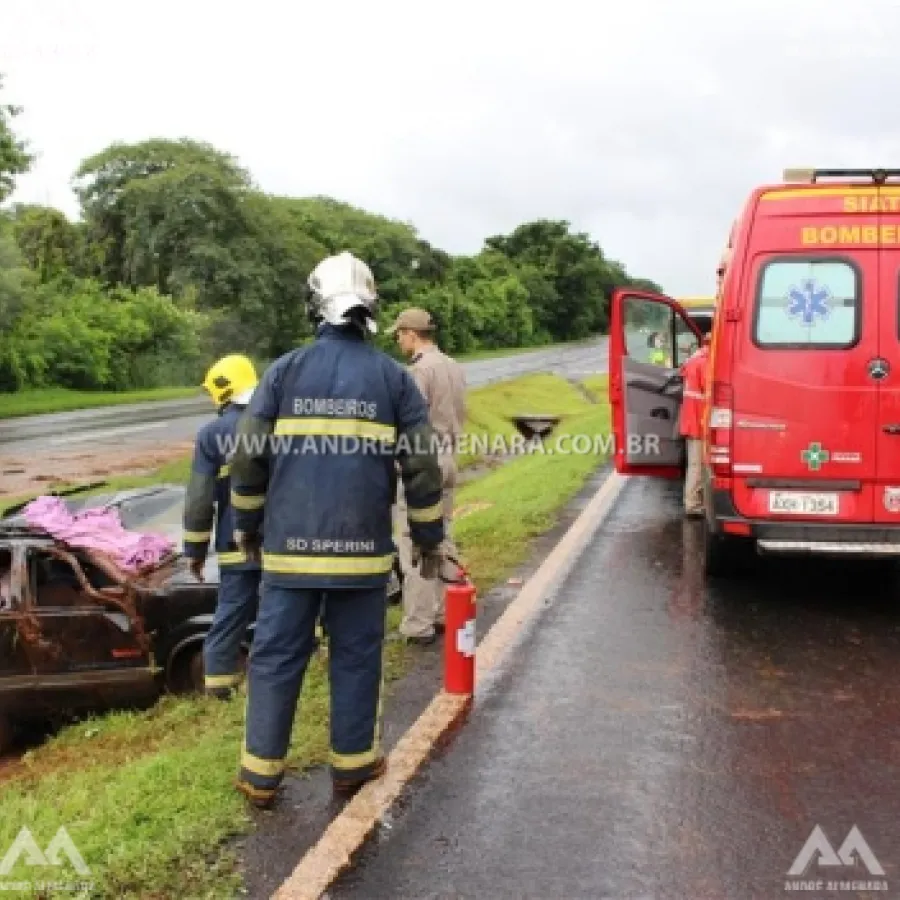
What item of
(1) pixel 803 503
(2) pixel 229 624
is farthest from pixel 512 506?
(2) pixel 229 624

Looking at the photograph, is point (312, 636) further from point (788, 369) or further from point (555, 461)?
point (555, 461)

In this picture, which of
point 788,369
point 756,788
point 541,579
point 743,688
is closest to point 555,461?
point 541,579

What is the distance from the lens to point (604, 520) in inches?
371

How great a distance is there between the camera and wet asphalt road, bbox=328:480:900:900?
323 centimetres

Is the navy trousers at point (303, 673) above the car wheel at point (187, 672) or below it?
above

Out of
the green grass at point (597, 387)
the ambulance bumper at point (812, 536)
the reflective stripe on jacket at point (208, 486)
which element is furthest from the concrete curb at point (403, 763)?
the green grass at point (597, 387)

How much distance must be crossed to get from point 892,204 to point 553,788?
3928 millimetres

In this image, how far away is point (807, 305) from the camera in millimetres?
5863

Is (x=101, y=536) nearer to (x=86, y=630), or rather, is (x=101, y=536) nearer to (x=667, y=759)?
(x=86, y=630)

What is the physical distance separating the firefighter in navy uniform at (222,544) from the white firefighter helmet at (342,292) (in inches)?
53.1

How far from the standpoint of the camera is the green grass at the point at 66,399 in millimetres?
26125

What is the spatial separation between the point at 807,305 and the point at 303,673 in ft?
12.1

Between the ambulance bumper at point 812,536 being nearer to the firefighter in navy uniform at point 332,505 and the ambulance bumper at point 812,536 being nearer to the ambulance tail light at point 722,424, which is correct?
the ambulance tail light at point 722,424

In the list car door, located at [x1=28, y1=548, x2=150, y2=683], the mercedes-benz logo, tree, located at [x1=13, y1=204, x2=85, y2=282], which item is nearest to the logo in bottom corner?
the mercedes-benz logo
